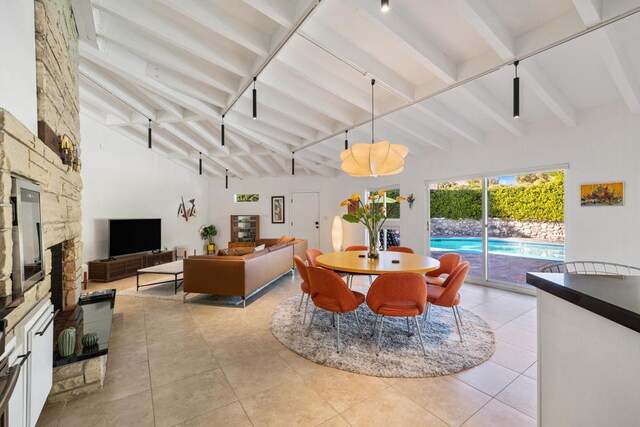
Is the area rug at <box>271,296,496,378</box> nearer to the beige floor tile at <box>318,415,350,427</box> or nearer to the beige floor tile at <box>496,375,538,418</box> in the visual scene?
the beige floor tile at <box>496,375,538,418</box>

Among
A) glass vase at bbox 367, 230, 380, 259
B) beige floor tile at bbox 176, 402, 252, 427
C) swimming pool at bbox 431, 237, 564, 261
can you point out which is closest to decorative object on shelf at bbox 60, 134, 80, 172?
beige floor tile at bbox 176, 402, 252, 427

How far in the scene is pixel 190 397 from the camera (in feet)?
6.31

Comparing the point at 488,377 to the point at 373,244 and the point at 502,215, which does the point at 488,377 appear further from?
the point at 502,215

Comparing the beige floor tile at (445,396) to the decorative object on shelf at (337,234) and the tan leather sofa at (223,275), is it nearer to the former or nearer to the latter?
the tan leather sofa at (223,275)

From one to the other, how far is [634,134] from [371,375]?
3923mm

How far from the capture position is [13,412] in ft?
3.71

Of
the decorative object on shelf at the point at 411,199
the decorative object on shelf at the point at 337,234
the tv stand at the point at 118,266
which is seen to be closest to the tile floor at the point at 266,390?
the tv stand at the point at 118,266

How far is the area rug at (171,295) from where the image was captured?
4.00 meters

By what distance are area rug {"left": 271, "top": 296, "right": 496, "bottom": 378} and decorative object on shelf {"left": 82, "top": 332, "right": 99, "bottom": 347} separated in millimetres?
1522

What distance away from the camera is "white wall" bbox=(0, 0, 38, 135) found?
1.33 metres

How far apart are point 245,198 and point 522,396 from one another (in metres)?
8.12

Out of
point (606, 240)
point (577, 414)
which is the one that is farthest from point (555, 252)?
point (577, 414)

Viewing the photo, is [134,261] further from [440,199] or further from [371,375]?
[440,199]

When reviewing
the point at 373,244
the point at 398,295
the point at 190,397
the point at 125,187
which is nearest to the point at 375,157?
the point at 373,244
